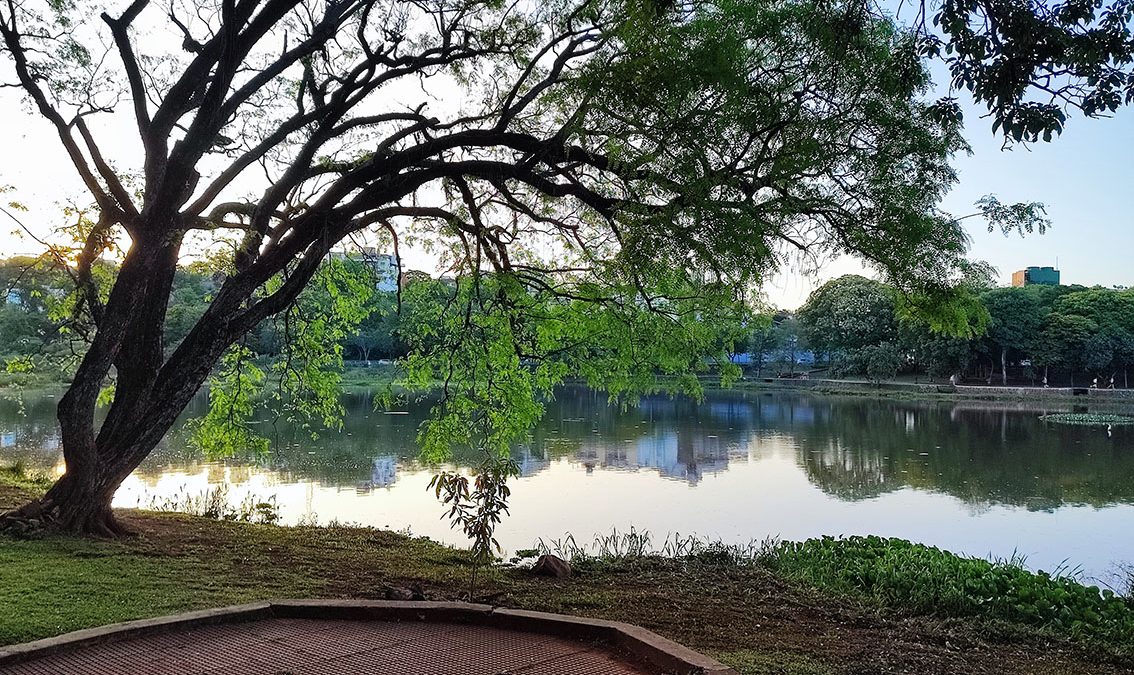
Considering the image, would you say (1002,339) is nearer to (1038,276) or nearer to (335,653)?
(1038,276)

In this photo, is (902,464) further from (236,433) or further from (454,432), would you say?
(236,433)

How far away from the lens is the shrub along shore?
190 inches

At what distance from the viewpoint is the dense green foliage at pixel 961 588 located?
6.34m

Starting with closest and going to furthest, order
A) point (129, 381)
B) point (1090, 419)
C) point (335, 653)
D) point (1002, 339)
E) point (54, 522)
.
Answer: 1. point (335, 653)
2. point (54, 522)
3. point (129, 381)
4. point (1090, 419)
5. point (1002, 339)

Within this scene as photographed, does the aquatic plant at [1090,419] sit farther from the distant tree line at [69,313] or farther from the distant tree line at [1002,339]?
the distant tree line at [69,313]

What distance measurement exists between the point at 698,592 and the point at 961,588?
2.27 metres

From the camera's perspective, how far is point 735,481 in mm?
15789

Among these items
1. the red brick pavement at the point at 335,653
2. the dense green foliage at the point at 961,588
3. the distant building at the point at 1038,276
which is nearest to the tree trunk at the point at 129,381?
the red brick pavement at the point at 335,653

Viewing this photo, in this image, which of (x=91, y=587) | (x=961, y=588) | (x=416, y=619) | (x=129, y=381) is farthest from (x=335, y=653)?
(x=961, y=588)

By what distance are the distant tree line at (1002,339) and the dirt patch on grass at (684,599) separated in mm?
33232

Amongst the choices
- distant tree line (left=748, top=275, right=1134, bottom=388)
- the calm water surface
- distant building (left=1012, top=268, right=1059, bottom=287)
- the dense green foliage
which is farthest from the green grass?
distant building (left=1012, top=268, right=1059, bottom=287)

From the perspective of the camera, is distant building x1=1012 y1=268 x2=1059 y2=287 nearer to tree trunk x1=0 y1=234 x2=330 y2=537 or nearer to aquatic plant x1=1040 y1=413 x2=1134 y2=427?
aquatic plant x1=1040 y1=413 x2=1134 y2=427

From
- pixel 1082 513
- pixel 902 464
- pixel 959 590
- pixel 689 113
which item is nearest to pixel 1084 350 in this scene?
pixel 902 464

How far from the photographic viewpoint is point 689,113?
497 cm
